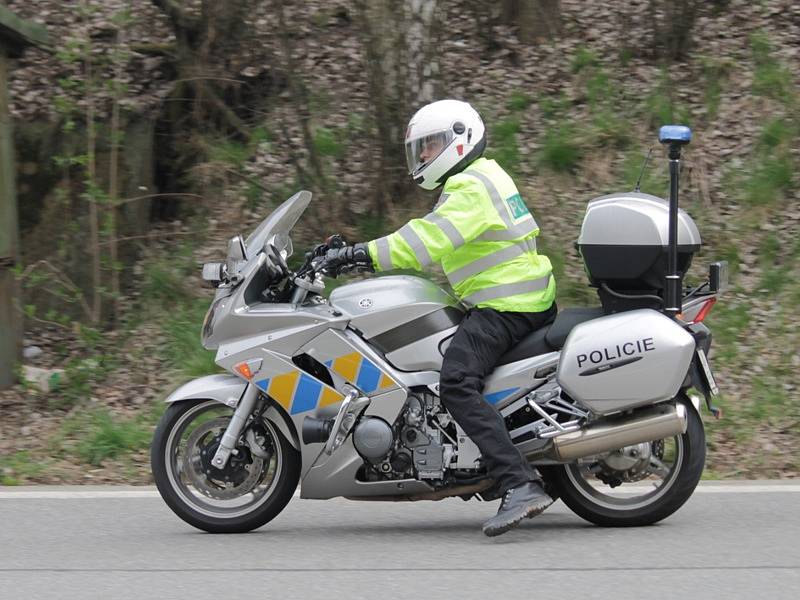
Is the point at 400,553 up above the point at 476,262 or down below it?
below

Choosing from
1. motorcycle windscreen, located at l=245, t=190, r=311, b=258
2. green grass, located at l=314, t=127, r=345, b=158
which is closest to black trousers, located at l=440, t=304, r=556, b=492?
motorcycle windscreen, located at l=245, t=190, r=311, b=258

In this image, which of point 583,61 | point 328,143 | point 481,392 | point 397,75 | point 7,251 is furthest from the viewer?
point 583,61

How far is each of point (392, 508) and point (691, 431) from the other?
5.60 feet

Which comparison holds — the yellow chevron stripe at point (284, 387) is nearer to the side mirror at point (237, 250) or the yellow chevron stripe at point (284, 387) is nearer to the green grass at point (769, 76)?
the side mirror at point (237, 250)

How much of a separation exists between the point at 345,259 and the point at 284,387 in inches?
28.5

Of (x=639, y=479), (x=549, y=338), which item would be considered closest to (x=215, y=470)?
(x=549, y=338)

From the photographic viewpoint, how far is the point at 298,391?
5914mm

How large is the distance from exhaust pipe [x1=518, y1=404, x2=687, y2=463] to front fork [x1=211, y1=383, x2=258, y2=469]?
1442 millimetres

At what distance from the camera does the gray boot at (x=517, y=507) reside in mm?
5586

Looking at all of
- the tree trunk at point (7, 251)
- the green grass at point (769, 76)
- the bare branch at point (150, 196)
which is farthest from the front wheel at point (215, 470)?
the green grass at point (769, 76)

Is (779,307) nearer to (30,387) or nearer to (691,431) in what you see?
(691,431)

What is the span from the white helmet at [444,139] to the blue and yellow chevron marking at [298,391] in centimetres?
108

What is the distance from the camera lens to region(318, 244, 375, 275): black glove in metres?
5.63

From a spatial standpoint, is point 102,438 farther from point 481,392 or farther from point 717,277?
point 717,277
